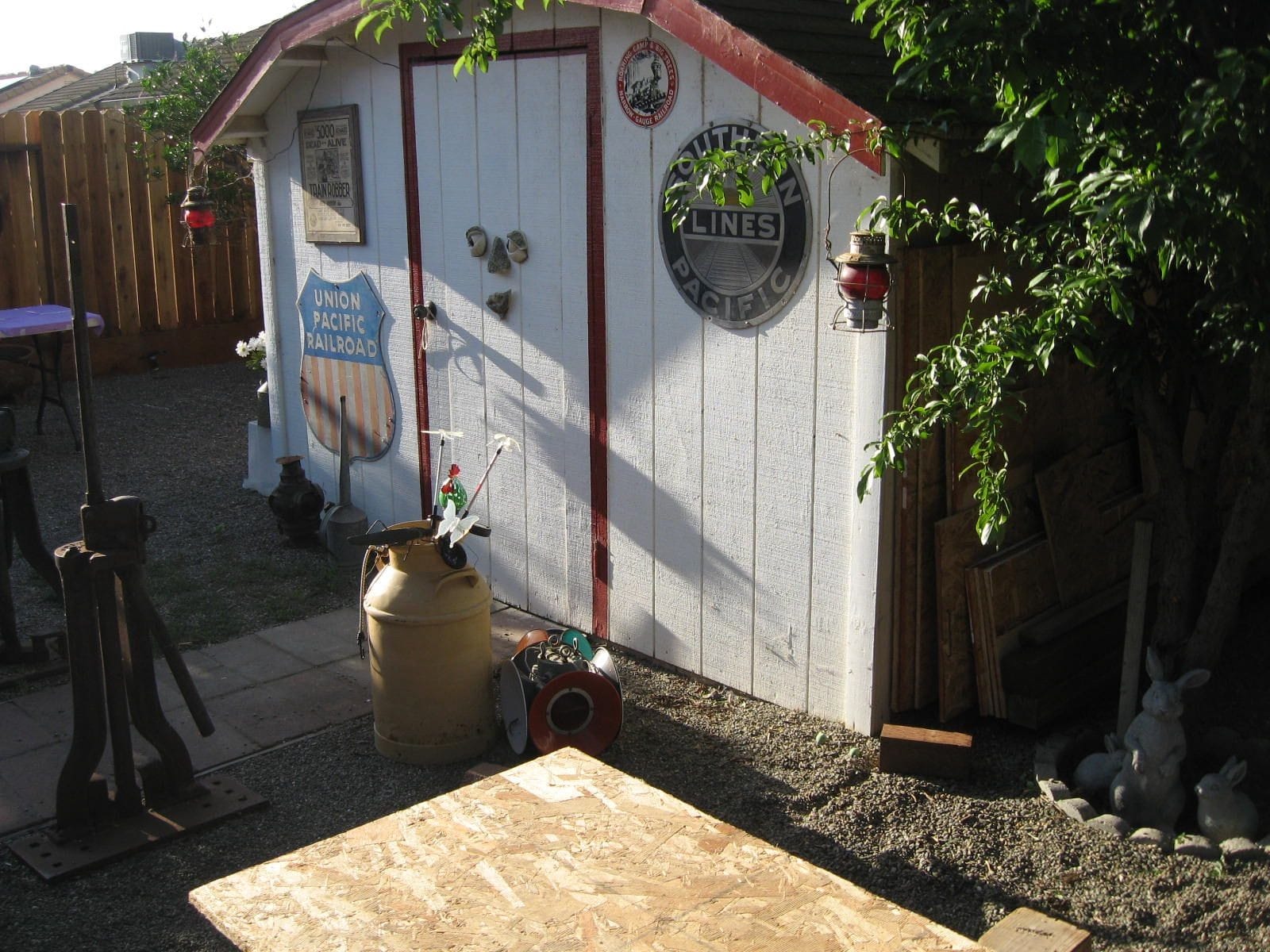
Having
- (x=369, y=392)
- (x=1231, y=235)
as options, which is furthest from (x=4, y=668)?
(x=1231, y=235)

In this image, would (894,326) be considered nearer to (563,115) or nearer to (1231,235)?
(1231,235)

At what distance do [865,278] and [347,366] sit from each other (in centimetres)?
379

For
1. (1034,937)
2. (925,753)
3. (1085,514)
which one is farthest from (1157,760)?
(1034,937)

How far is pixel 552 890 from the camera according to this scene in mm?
2637

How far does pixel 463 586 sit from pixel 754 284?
161 cm

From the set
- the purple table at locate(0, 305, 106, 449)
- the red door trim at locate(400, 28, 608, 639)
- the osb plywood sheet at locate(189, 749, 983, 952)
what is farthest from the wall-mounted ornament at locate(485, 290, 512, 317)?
the purple table at locate(0, 305, 106, 449)

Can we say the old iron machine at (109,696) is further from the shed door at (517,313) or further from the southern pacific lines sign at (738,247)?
the southern pacific lines sign at (738,247)

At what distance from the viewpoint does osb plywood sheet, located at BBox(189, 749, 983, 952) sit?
8.05ft

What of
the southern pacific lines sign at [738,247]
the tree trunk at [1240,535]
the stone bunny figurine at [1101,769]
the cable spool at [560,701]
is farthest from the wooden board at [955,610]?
the cable spool at [560,701]

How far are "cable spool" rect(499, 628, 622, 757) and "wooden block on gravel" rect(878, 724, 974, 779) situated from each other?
101cm

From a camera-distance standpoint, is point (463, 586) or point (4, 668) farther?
point (4, 668)

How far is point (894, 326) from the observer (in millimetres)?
4512

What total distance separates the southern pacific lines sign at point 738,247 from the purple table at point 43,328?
20.7 ft

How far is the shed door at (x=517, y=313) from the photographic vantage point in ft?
18.6
